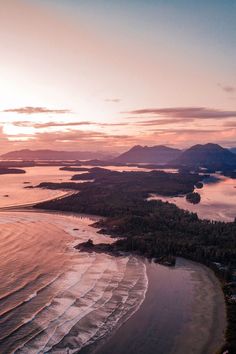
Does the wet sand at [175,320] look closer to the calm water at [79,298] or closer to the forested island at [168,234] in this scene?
the calm water at [79,298]

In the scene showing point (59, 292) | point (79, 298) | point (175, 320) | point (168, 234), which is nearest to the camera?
point (175, 320)

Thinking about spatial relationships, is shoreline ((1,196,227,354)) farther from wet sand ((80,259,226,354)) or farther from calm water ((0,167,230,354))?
calm water ((0,167,230,354))

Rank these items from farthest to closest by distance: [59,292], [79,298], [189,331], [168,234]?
[168,234]
[59,292]
[79,298]
[189,331]

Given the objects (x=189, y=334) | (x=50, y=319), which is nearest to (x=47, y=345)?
(x=50, y=319)

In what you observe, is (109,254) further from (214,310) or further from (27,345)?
(27,345)

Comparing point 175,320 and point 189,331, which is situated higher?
point 175,320

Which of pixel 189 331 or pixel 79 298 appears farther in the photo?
pixel 79 298

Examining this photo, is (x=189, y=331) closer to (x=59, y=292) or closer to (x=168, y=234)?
(x=59, y=292)

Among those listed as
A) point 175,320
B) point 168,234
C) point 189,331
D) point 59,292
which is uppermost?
point 168,234

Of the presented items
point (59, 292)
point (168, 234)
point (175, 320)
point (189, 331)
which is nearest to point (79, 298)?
point (59, 292)
